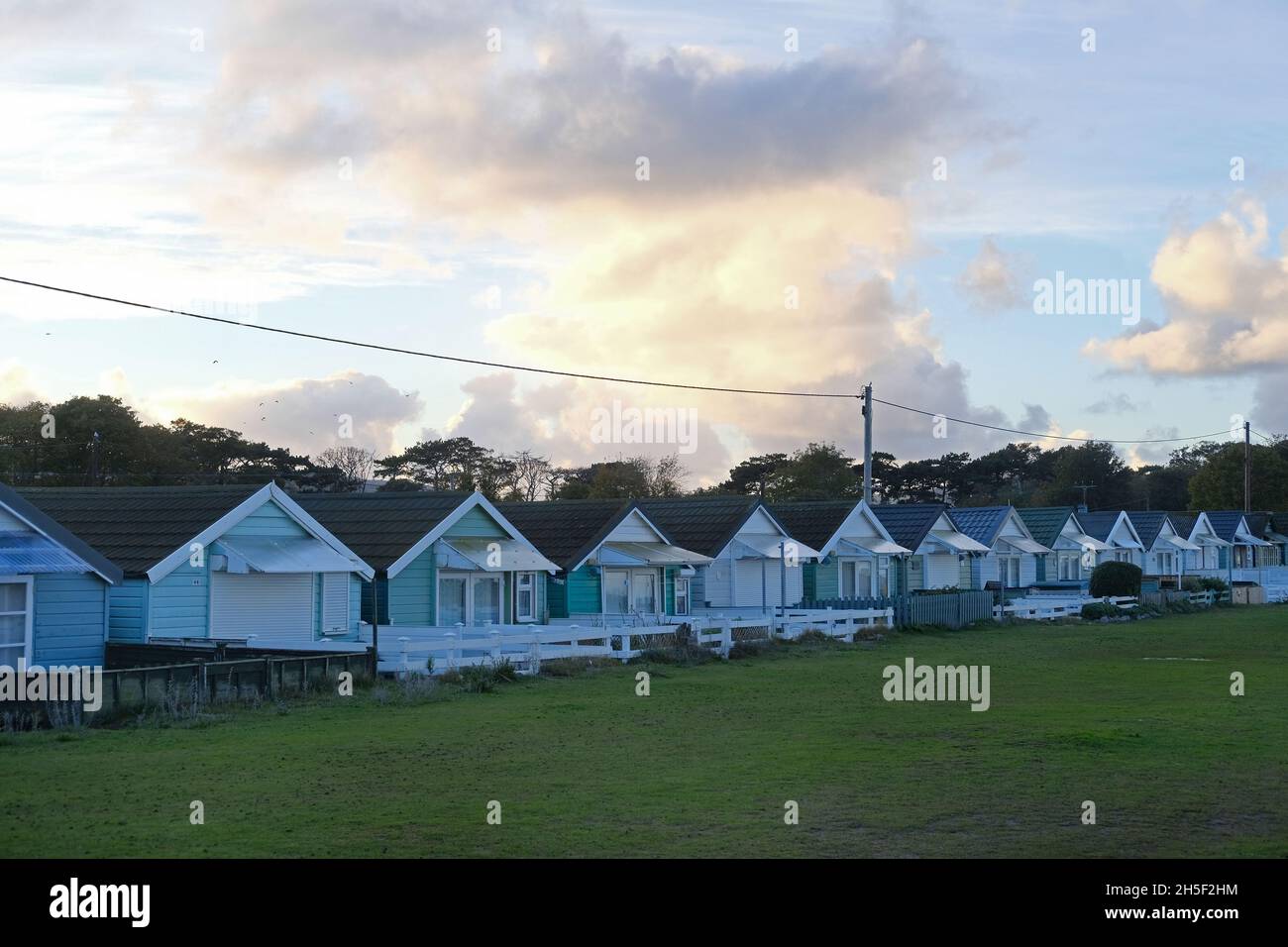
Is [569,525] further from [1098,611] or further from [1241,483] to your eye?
[1241,483]

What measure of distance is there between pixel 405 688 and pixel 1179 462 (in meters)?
132

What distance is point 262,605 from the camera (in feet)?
92.5

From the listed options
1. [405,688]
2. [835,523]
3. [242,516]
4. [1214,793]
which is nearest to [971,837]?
[1214,793]

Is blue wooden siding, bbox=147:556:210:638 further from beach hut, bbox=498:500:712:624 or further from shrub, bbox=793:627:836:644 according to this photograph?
shrub, bbox=793:627:836:644

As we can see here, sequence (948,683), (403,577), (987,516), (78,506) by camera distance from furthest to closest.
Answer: (987,516) → (403,577) → (78,506) → (948,683)

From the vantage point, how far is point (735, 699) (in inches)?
897

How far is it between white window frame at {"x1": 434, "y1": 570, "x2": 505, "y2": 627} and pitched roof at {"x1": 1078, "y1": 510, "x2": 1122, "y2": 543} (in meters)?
45.8

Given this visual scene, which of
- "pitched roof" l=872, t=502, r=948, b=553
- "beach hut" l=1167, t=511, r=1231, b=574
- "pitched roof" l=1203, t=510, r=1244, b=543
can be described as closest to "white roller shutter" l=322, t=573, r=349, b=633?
"pitched roof" l=872, t=502, r=948, b=553

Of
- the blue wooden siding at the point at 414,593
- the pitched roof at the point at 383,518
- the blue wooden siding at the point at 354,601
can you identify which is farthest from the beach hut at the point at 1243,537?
the blue wooden siding at the point at 354,601

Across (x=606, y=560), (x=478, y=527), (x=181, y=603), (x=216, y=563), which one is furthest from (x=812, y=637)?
(x=181, y=603)

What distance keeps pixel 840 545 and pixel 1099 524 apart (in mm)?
30189

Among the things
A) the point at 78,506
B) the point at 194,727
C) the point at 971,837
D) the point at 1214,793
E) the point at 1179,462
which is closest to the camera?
the point at 971,837

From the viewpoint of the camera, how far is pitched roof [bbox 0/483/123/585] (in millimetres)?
22688
